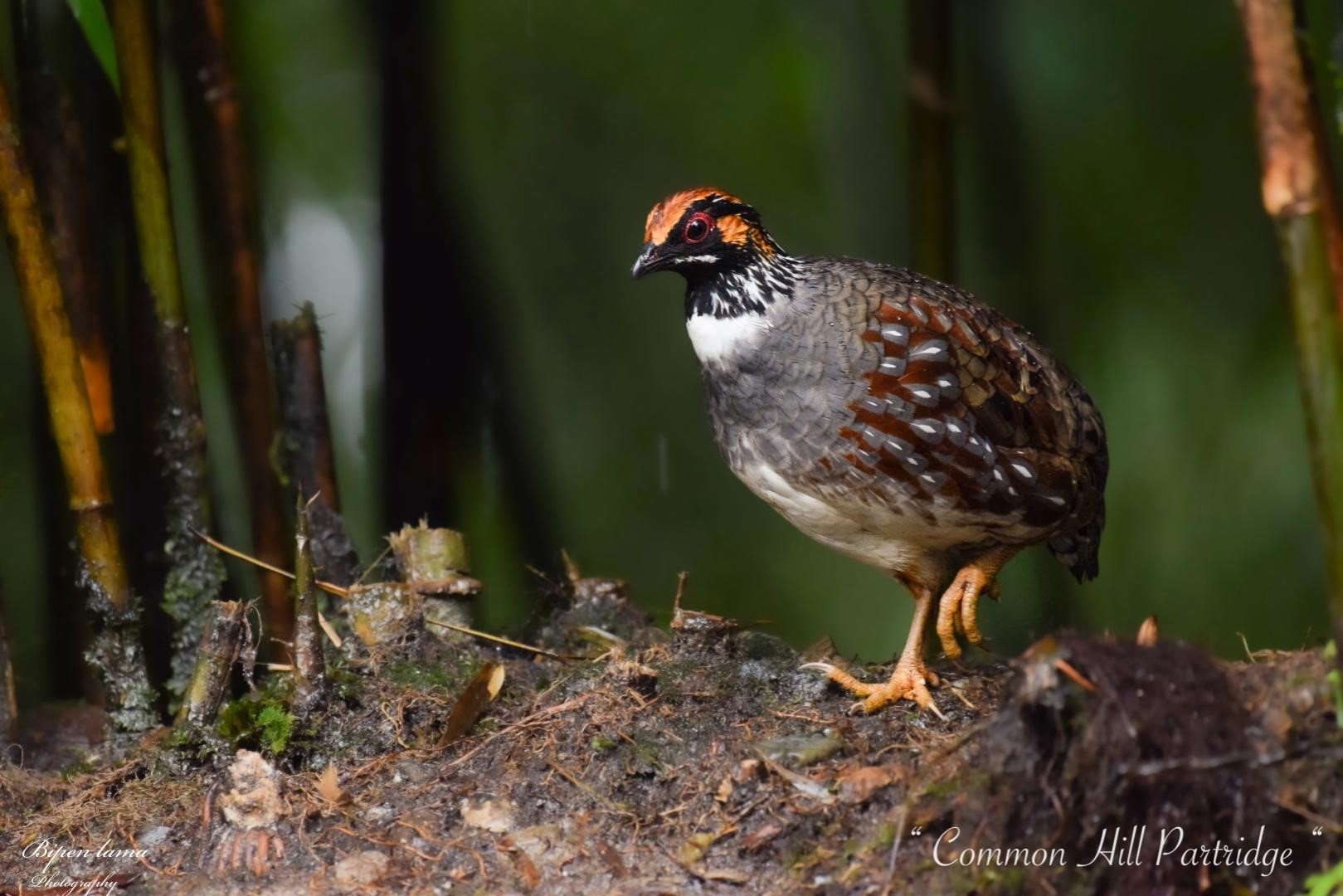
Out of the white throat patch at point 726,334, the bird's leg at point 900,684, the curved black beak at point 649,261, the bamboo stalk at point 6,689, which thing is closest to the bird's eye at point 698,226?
the curved black beak at point 649,261

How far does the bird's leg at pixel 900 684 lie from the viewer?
11.6ft

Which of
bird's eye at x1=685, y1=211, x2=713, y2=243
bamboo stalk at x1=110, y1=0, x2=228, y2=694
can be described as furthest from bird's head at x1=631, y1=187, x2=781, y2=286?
bamboo stalk at x1=110, y1=0, x2=228, y2=694

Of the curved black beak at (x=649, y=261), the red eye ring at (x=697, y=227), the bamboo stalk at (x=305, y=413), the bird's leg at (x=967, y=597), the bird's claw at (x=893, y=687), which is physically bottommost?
the bird's claw at (x=893, y=687)

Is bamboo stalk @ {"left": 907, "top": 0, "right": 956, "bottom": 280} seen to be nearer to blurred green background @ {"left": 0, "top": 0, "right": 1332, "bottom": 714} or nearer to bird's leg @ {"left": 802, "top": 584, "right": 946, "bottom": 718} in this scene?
blurred green background @ {"left": 0, "top": 0, "right": 1332, "bottom": 714}

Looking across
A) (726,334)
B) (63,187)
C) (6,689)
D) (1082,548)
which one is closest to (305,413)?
(63,187)

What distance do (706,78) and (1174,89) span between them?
1.97 m

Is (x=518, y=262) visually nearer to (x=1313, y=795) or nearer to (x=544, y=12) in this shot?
(x=544, y=12)

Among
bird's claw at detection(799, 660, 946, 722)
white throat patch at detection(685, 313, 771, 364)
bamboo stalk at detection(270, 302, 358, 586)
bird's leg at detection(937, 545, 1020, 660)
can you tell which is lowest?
bird's claw at detection(799, 660, 946, 722)

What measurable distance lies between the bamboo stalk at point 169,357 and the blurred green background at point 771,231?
3.27 ft

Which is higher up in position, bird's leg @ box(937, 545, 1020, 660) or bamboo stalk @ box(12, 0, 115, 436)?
bamboo stalk @ box(12, 0, 115, 436)

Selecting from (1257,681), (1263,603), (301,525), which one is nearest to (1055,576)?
(1263,603)

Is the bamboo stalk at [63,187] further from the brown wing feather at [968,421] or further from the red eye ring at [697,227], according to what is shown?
the brown wing feather at [968,421]

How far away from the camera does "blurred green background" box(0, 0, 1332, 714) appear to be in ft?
16.6

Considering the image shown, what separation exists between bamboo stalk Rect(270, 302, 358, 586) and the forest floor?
732mm
